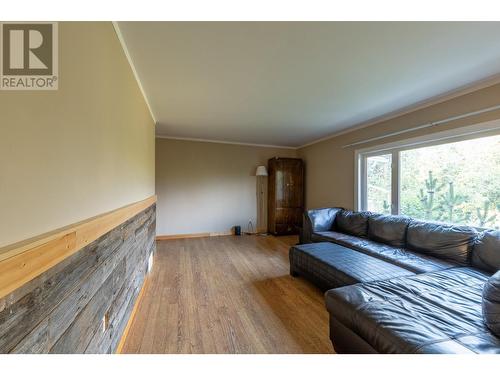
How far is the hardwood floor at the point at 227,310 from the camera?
5.22 ft

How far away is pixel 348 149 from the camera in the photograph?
398cm

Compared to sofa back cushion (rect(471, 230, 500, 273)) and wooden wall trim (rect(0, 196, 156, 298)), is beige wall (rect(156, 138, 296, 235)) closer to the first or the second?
wooden wall trim (rect(0, 196, 156, 298))

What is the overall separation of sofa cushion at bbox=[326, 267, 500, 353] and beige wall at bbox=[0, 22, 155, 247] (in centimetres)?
157

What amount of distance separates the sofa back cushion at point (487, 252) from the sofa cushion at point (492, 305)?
39.1 inches

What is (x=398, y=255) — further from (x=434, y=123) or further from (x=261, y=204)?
(x=261, y=204)

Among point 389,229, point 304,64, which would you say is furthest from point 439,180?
point 304,64

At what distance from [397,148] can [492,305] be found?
8.23 ft

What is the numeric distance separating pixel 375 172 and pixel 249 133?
2392 mm

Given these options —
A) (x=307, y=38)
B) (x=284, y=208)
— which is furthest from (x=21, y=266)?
(x=284, y=208)

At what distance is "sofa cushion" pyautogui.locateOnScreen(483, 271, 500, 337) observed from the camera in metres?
1.06

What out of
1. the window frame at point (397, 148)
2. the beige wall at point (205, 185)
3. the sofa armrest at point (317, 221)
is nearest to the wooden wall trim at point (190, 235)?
the beige wall at point (205, 185)

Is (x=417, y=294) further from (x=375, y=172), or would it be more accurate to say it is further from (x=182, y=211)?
(x=182, y=211)

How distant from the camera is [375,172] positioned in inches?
139

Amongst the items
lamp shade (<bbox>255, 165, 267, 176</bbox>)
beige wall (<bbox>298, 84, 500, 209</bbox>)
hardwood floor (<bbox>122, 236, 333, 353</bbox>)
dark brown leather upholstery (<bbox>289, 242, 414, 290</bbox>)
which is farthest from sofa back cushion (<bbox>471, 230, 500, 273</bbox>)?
lamp shade (<bbox>255, 165, 267, 176</bbox>)
